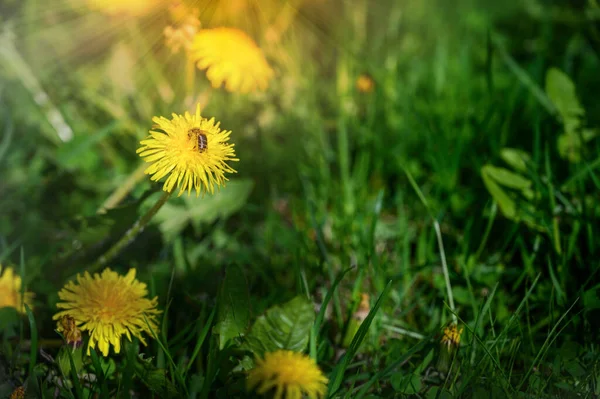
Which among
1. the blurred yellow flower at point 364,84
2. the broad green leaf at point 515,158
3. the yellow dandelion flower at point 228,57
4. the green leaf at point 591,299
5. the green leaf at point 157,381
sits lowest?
the green leaf at point 591,299

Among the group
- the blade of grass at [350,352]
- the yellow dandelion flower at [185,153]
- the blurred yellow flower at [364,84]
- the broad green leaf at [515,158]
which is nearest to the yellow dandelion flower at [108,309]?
the yellow dandelion flower at [185,153]

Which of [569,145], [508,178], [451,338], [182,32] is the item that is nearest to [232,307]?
[451,338]

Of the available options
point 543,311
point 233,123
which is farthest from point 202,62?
point 543,311

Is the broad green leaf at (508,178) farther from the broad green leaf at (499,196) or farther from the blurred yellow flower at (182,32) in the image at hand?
the blurred yellow flower at (182,32)

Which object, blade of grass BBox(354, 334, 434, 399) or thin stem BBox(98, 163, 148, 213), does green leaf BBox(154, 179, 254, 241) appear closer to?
thin stem BBox(98, 163, 148, 213)

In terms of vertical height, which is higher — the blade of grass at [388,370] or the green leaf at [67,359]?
the green leaf at [67,359]

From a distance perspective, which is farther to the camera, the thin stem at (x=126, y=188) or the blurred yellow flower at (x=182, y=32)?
the thin stem at (x=126, y=188)
